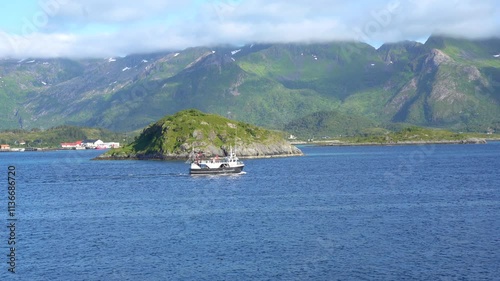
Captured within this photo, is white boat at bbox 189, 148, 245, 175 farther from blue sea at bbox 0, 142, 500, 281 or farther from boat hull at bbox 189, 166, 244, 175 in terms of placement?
blue sea at bbox 0, 142, 500, 281

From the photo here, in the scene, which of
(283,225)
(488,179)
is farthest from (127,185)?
(488,179)

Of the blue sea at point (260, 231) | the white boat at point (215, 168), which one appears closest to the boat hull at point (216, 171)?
the white boat at point (215, 168)

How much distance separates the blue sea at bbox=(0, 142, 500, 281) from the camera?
2389 inches

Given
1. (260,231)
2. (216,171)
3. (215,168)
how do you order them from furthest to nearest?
(215,168) < (216,171) < (260,231)

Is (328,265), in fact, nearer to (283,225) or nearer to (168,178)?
(283,225)

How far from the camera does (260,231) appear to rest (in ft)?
259

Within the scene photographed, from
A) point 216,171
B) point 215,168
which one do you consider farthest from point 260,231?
point 215,168

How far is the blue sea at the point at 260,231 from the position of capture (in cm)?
6069

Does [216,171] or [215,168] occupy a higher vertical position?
[215,168]

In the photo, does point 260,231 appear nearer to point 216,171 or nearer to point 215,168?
point 216,171

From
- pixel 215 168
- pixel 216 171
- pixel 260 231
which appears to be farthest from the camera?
pixel 215 168

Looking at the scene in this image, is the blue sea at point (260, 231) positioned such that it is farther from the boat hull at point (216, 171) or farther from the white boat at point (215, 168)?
the white boat at point (215, 168)

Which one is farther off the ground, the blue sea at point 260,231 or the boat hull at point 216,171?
the boat hull at point 216,171

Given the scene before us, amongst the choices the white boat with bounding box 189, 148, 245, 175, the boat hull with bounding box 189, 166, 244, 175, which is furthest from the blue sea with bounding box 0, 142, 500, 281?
the white boat with bounding box 189, 148, 245, 175
